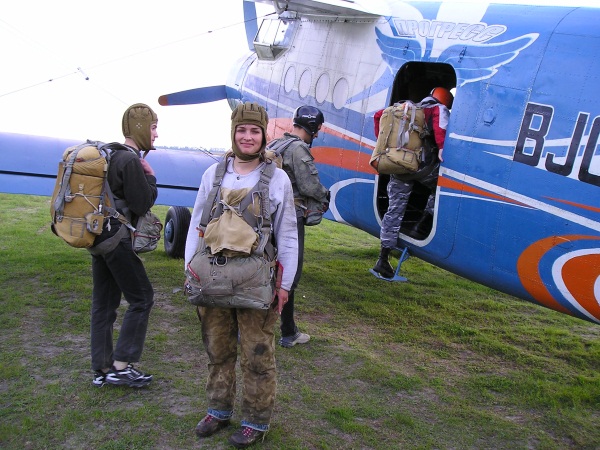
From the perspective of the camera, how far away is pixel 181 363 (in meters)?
4.88

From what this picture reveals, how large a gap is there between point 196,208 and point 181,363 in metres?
1.81

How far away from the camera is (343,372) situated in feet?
16.3

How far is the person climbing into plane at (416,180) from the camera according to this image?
197 inches

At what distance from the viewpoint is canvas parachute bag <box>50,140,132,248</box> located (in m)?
3.87

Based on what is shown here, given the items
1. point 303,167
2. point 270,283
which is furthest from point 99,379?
point 303,167

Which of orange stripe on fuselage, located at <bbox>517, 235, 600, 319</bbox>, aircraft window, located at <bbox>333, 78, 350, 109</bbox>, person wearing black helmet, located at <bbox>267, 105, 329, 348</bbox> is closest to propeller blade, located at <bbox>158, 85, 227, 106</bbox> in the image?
aircraft window, located at <bbox>333, 78, 350, 109</bbox>

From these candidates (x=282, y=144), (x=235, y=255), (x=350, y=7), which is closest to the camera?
(x=235, y=255)

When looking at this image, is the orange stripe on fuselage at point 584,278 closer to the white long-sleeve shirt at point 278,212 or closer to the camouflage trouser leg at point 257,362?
the white long-sleeve shirt at point 278,212

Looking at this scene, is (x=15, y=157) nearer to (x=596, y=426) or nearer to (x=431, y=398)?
(x=431, y=398)

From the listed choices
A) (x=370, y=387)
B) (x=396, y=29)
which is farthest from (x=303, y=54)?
(x=370, y=387)

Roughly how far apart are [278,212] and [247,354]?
0.90m

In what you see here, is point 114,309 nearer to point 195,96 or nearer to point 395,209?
point 395,209

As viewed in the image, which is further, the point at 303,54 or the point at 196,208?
the point at 303,54

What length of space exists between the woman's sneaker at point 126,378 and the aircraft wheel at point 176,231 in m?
4.13
